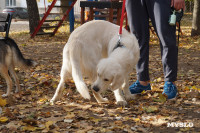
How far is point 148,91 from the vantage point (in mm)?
4195

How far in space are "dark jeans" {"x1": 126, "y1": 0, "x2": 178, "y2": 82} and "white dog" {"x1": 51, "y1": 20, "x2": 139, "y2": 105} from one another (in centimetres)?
31

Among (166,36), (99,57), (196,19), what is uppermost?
(166,36)

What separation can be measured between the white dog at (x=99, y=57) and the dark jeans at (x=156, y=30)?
0.31m

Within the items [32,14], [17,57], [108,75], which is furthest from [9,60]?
[32,14]

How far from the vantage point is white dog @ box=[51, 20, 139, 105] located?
328cm

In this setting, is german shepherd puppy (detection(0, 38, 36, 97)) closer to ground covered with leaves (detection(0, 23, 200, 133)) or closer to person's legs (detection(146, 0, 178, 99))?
ground covered with leaves (detection(0, 23, 200, 133))

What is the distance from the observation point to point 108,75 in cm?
323

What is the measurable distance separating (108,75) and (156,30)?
3.56ft

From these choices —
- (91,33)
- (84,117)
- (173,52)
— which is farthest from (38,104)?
(173,52)

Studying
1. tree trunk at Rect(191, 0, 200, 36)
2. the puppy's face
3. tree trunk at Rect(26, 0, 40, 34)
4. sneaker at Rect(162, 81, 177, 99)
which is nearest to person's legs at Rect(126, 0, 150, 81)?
sneaker at Rect(162, 81, 177, 99)

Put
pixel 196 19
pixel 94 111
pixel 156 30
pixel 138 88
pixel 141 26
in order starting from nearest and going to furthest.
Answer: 1. pixel 94 111
2. pixel 156 30
3. pixel 141 26
4. pixel 138 88
5. pixel 196 19

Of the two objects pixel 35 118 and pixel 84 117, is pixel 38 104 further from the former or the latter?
pixel 84 117

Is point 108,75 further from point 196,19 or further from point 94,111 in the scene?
point 196,19

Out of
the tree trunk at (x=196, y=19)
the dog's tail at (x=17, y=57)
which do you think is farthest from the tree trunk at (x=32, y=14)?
the dog's tail at (x=17, y=57)
